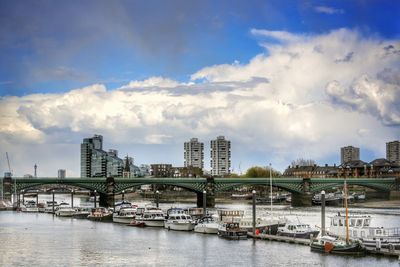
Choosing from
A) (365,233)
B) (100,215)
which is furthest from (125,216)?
(365,233)

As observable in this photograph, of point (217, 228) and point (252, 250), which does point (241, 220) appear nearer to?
point (217, 228)

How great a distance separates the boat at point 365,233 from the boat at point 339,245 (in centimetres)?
228

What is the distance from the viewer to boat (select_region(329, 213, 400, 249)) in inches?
3455

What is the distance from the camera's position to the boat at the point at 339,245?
8469 cm

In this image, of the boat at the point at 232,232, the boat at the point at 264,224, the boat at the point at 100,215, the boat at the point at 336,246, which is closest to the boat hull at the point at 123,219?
the boat at the point at 100,215

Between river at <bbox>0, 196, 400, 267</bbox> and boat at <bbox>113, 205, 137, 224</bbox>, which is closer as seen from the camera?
river at <bbox>0, 196, 400, 267</bbox>

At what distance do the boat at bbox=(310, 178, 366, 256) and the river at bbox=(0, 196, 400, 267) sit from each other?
1.09 metres

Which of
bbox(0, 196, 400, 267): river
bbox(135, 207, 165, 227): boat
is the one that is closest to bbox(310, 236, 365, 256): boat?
bbox(0, 196, 400, 267): river

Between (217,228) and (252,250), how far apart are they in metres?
22.2

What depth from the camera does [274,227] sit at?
117 m

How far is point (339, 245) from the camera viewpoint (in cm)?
8619

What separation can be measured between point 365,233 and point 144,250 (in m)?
29.1

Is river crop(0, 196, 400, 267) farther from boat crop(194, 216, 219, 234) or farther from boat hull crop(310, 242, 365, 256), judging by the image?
boat crop(194, 216, 219, 234)

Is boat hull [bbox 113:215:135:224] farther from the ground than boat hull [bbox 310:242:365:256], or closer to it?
farther from the ground
